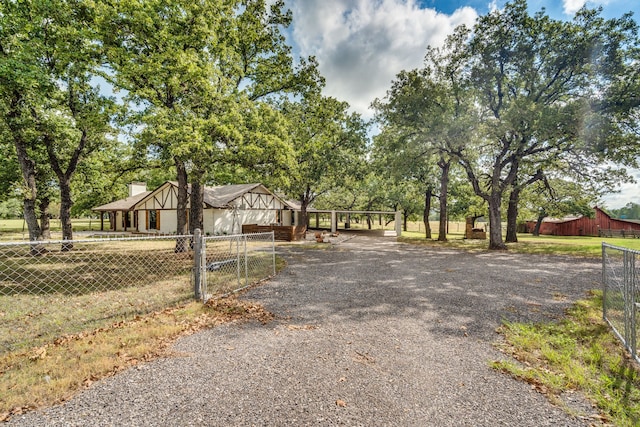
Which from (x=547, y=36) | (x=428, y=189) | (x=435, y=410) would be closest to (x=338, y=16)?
(x=547, y=36)

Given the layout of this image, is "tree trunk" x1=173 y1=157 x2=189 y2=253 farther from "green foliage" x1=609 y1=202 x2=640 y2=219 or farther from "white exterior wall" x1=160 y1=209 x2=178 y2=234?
"green foliage" x1=609 y1=202 x2=640 y2=219

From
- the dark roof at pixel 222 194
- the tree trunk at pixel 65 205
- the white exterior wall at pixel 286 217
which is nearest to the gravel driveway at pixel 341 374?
the tree trunk at pixel 65 205

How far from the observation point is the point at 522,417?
2.63 metres

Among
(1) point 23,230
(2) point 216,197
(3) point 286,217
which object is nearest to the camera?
(2) point 216,197

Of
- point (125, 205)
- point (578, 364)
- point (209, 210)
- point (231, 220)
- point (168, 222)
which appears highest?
point (125, 205)

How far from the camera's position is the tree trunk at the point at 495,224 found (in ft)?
54.4

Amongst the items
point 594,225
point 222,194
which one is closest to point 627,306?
point 222,194

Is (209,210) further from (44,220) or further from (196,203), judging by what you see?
(196,203)

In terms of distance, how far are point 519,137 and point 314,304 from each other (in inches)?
584

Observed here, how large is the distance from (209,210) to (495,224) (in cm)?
2081

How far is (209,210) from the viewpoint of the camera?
23.3m

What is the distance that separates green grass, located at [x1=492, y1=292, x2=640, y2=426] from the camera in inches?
113

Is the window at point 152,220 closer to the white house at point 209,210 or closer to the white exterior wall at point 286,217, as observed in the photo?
the white house at point 209,210

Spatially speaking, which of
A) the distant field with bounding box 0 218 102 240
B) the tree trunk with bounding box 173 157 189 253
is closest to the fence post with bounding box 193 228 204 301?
the tree trunk with bounding box 173 157 189 253
